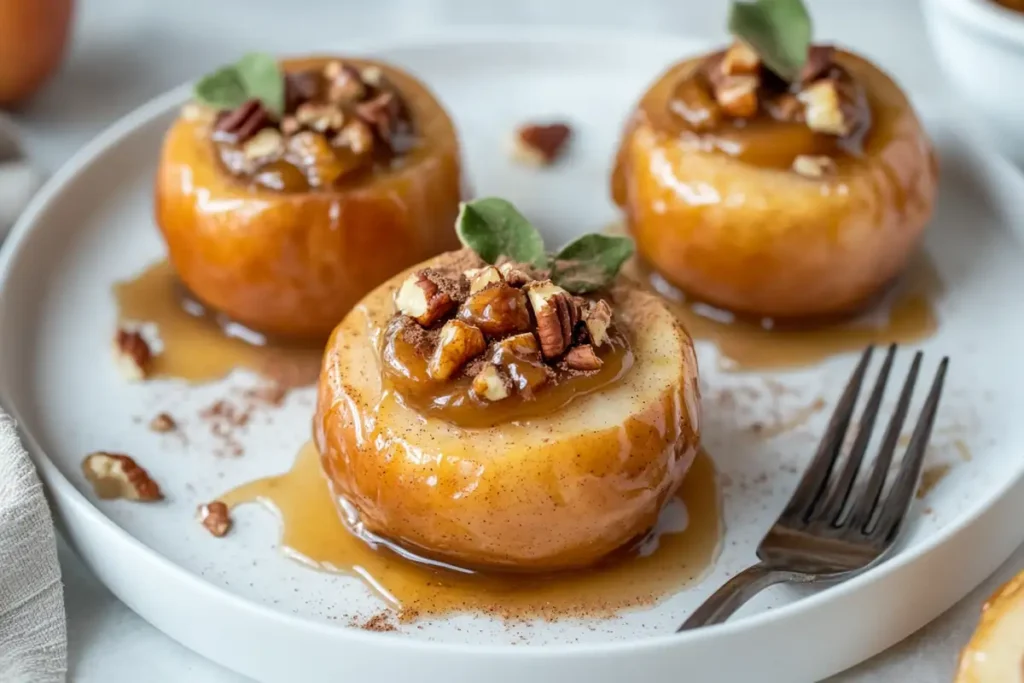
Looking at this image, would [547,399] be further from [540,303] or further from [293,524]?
[293,524]

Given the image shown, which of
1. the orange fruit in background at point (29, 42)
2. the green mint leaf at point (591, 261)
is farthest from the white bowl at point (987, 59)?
the orange fruit in background at point (29, 42)

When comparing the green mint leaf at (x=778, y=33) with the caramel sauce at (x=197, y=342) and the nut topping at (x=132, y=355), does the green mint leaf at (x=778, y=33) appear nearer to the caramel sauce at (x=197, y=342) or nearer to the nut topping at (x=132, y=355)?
the caramel sauce at (x=197, y=342)

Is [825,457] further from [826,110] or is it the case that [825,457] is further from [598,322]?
[826,110]

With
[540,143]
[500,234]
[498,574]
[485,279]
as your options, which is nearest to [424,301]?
[485,279]

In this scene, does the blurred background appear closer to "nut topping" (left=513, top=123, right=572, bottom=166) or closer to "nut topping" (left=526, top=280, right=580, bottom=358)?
"nut topping" (left=513, top=123, right=572, bottom=166)

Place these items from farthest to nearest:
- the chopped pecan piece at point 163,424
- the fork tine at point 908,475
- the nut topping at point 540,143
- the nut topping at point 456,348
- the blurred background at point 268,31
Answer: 1. the blurred background at point 268,31
2. the nut topping at point 540,143
3. the chopped pecan piece at point 163,424
4. the fork tine at point 908,475
5. the nut topping at point 456,348

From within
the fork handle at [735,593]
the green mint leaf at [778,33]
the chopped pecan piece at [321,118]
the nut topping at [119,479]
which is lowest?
the nut topping at [119,479]
